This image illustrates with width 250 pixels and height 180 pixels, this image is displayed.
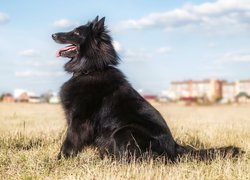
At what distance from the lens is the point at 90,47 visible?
632 centimetres

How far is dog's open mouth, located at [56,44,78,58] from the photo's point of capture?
645 cm

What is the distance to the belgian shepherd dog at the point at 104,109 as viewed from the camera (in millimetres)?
5539

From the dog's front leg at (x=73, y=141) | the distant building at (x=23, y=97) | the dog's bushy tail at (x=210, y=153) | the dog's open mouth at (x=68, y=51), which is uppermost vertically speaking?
the dog's open mouth at (x=68, y=51)

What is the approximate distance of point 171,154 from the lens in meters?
A: 5.59

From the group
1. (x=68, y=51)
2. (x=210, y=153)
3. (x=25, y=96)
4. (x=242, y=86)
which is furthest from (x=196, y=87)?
(x=210, y=153)

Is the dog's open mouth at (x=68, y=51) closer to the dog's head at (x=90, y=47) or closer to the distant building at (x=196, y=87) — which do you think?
the dog's head at (x=90, y=47)

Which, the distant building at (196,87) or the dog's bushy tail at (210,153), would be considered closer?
the dog's bushy tail at (210,153)

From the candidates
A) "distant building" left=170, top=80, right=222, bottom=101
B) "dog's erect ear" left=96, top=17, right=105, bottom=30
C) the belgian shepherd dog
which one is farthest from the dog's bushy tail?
"distant building" left=170, top=80, right=222, bottom=101

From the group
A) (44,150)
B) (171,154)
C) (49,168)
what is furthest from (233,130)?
(49,168)

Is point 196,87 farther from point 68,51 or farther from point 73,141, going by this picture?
point 73,141

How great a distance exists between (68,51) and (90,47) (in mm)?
409

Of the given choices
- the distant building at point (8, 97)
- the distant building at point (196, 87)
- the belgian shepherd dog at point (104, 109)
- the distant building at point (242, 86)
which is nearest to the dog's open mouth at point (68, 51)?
the belgian shepherd dog at point (104, 109)

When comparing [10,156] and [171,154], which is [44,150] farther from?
[171,154]

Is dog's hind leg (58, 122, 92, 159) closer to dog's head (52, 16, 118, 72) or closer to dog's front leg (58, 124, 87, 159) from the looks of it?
dog's front leg (58, 124, 87, 159)
